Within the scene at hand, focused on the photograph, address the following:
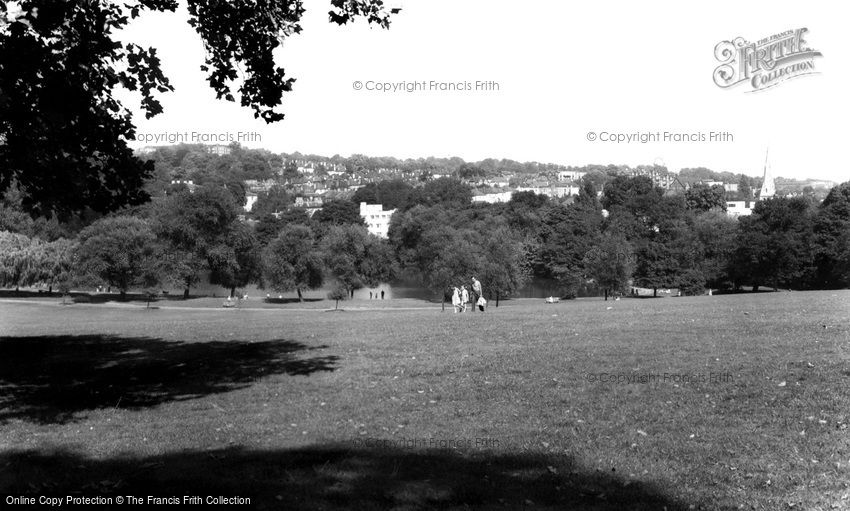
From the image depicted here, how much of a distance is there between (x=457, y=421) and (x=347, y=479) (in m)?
3.02

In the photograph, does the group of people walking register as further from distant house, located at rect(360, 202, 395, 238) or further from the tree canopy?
distant house, located at rect(360, 202, 395, 238)

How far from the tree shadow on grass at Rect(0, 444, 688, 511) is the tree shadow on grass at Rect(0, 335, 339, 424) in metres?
3.57

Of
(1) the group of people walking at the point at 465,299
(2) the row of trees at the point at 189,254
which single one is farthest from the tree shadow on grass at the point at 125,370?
(2) the row of trees at the point at 189,254

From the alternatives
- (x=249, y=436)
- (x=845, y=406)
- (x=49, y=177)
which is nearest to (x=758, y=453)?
(x=845, y=406)

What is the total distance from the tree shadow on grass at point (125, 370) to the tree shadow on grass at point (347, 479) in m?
3.57

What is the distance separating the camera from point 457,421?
1087 cm

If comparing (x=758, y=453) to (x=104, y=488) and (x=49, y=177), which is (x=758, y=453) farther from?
(x=49, y=177)

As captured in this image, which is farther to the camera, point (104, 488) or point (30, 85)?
point (30, 85)

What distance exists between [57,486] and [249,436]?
275 cm

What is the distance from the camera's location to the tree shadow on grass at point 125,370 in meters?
13.0

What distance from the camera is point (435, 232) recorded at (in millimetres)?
98688

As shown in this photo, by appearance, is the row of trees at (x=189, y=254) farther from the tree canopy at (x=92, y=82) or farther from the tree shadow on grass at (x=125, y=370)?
the tree canopy at (x=92, y=82)

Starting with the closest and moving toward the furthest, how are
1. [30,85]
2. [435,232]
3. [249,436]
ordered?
[249,436] < [30,85] < [435,232]

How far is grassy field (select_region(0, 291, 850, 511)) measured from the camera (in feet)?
25.9
